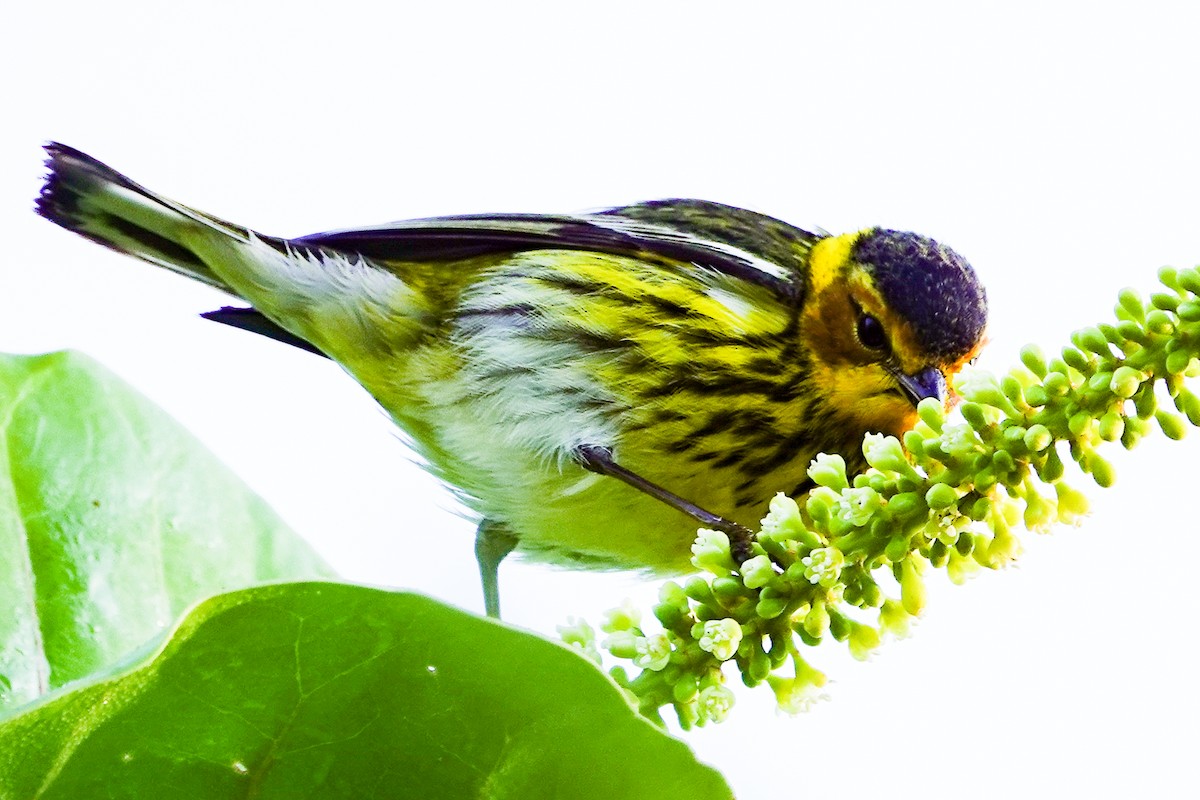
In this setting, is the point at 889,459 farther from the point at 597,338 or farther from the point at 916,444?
Answer: the point at 597,338

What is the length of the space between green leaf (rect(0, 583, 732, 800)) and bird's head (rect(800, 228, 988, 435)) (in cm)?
146

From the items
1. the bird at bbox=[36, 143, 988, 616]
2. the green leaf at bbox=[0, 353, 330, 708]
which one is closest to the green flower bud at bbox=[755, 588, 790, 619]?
the green leaf at bbox=[0, 353, 330, 708]

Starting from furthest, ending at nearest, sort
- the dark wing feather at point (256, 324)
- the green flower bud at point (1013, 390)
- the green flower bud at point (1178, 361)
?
the dark wing feather at point (256, 324), the green flower bud at point (1013, 390), the green flower bud at point (1178, 361)

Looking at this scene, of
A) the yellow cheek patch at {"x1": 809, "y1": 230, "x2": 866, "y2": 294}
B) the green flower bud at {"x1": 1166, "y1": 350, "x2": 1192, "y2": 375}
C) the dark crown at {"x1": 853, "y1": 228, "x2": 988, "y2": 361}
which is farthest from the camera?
the yellow cheek patch at {"x1": 809, "y1": 230, "x2": 866, "y2": 294}

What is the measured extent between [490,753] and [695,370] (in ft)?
5.48

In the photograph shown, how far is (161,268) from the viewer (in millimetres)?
2520

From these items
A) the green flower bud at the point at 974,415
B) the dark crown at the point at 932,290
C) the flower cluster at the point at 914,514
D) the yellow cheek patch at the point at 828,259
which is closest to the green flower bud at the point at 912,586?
the flower cluster at the point at 914,514

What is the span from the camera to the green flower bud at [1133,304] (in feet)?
3.31

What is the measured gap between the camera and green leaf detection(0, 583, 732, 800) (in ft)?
2.38

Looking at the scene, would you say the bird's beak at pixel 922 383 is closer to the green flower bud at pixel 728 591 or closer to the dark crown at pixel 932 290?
the dark crown at pixel 932 290

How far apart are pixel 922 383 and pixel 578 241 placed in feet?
2.55

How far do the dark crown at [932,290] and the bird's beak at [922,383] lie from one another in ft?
0.11

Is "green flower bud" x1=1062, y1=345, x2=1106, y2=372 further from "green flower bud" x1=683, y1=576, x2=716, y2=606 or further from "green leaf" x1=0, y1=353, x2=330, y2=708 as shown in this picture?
"green leaf" x1=0, y1=353, x2=330, y2=708

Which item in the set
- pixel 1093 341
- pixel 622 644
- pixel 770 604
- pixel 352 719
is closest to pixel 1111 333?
pixel 1093 341
